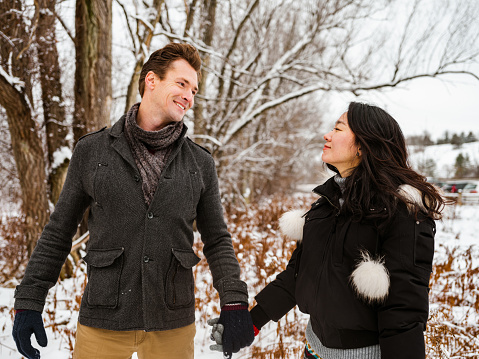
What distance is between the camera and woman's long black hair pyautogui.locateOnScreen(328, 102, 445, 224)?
4.40 ft

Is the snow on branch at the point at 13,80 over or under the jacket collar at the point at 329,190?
over

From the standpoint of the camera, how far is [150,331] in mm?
1457

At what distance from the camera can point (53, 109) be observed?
4348mm

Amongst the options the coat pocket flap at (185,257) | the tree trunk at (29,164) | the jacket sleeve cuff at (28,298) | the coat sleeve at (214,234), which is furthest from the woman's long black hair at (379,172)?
the tree trunk at (29,164)

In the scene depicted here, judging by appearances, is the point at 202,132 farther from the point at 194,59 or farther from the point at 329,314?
the point at 329,314

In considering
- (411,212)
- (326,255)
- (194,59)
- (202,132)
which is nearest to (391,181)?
(411,212)

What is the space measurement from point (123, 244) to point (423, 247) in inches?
50.9

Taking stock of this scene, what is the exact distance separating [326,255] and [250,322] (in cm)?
54

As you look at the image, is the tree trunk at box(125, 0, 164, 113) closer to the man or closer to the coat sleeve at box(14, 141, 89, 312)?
the man

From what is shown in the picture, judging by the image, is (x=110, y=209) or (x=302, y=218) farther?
(x=302, y=218)

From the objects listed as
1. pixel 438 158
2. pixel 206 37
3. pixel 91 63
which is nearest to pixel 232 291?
pixel 91 63

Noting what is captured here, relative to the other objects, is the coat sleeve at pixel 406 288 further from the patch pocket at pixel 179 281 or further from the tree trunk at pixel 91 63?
the tree trunk at pixel 91 63

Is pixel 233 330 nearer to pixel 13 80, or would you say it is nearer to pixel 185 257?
pixel 185 257

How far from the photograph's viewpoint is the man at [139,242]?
4.66 feet
